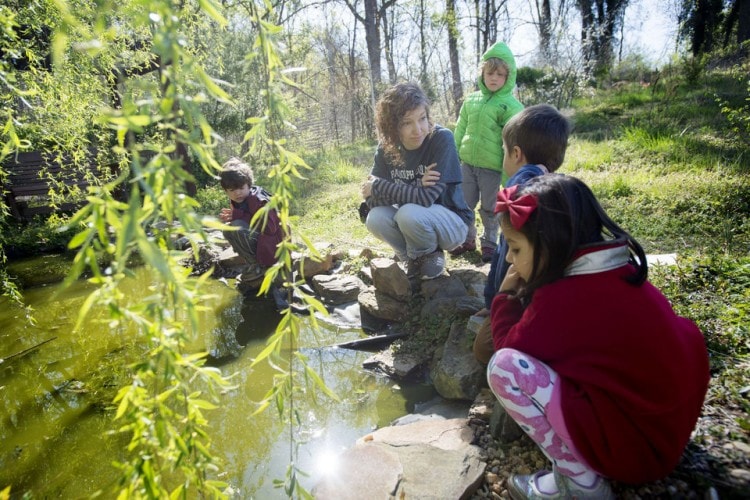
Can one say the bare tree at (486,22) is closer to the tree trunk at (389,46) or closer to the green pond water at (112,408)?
the tree trunk at (389,46)

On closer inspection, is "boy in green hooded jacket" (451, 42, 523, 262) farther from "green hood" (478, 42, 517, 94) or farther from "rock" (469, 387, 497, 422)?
"rock" (469, 387, 497, 422)

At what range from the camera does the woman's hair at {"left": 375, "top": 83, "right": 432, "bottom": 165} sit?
3.02 metres

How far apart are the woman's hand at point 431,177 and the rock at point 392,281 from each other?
0.63m

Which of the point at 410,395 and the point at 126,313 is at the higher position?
the point at 126,313

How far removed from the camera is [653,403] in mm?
1267

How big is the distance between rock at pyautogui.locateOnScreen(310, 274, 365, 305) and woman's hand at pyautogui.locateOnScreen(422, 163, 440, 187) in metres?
1.09

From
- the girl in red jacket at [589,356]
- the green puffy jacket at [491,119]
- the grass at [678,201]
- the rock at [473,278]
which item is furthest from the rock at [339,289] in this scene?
the girl in red jacket at [589,356]

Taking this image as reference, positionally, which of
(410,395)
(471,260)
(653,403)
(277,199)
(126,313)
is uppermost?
(277,199)

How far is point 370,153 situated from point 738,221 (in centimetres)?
798

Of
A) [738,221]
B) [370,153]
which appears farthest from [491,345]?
[370,153]

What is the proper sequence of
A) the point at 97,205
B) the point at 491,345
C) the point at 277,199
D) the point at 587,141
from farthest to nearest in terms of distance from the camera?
the point at 587,141
the point at 491,345
the point at 277,199
the point at 97,205

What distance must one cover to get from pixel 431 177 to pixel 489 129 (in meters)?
0.93

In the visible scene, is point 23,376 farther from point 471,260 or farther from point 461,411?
point 471,260

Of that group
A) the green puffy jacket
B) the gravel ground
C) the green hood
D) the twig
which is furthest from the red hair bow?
the twig
